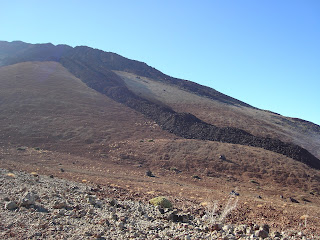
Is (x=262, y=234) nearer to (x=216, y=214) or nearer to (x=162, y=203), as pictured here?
(x=216, y=214)

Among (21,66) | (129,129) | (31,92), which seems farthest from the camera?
(21,66)

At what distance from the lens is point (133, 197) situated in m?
9.57

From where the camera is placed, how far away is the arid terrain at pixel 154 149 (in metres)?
11.9

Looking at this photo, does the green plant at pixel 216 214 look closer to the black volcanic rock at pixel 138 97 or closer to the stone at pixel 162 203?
the stone at pixel 162 203

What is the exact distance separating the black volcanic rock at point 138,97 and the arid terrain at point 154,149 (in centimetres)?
17

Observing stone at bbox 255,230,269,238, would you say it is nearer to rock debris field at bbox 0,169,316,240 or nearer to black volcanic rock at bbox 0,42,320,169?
rock debris field at bbox 0,169,316,240

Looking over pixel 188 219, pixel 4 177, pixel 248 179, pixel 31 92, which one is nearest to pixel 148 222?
pixel 188 219

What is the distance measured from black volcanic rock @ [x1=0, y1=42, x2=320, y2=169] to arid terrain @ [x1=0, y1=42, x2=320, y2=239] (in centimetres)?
17

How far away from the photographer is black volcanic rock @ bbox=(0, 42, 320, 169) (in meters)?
27.6

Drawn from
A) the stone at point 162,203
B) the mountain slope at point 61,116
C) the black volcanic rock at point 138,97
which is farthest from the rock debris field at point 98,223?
the black volcanic rock at point 138,97

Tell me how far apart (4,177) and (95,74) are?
152 feet

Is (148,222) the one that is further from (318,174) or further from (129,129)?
(129,129)

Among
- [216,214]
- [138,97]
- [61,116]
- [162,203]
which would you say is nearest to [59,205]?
[162,203]

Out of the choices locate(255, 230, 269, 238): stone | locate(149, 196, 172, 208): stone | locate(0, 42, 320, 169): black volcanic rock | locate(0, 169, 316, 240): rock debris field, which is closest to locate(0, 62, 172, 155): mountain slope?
locate(0, 42, 320, 169): black volcanic rock
